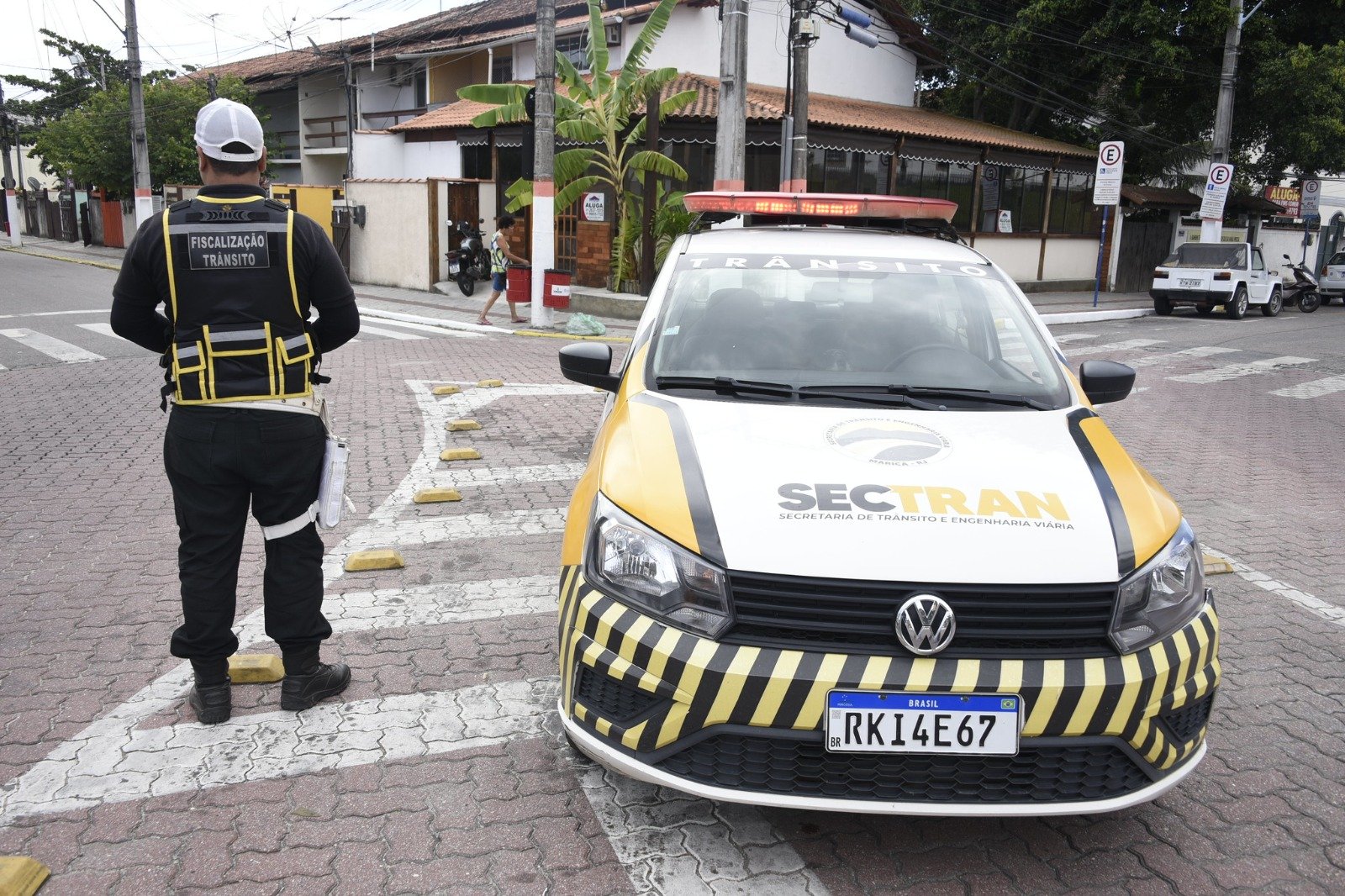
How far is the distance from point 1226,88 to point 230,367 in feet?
89.2

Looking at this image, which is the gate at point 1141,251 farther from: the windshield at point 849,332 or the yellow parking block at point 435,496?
the windshield at point 849,332

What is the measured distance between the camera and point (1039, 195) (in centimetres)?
2806

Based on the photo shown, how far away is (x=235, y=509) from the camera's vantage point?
3.55m

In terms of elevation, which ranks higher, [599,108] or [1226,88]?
[1226,88]

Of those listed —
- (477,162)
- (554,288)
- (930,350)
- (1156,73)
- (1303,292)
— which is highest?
(1156,73)

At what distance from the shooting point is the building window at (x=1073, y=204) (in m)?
28.6

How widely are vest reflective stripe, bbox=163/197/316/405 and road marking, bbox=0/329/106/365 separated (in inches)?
384

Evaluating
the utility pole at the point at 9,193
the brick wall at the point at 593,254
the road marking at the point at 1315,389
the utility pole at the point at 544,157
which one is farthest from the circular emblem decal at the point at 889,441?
the utility pole at the point at 9,193

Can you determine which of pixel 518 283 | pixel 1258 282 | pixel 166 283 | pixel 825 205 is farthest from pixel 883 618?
pixel 1258 282

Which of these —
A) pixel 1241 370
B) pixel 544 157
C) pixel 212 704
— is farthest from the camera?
pixel 544 157

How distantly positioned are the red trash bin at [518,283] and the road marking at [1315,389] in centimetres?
1102

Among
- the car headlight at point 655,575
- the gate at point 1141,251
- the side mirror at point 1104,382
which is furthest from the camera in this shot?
the gate at point 1141,251

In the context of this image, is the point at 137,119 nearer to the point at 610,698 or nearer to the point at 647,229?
the point at 647,229

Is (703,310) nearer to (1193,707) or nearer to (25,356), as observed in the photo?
(1193,707)
